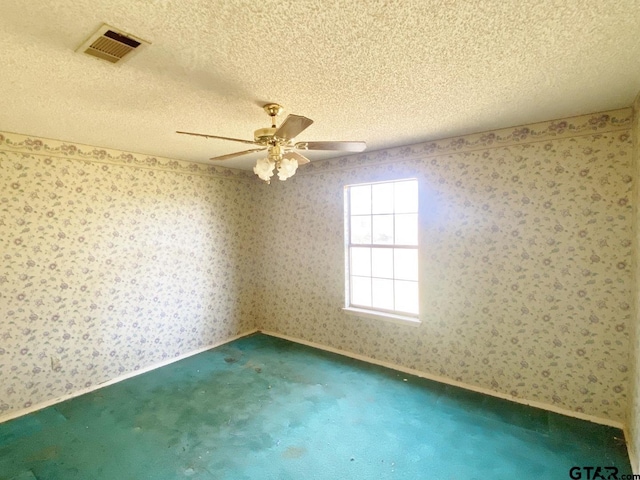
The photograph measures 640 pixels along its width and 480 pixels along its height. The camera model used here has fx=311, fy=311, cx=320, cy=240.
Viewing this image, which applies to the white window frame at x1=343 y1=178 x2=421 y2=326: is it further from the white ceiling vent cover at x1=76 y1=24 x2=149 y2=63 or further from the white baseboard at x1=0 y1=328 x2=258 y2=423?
the white ceiling vent cover at x1=76 y1=24 x2=149 y2=63

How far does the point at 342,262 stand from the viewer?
3.85 metres

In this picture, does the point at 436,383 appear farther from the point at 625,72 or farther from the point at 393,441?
the point at 625,72

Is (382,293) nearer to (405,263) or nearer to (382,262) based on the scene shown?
(382,262)

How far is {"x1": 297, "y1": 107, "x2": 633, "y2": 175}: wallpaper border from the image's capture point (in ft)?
7.73

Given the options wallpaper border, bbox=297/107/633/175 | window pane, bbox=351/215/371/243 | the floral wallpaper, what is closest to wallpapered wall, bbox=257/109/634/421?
wallpaper border, bbox=297/107/633/175

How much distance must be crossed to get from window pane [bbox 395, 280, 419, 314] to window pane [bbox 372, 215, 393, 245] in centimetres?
50

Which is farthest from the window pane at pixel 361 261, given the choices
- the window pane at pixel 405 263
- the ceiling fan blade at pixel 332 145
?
the ceiling fan blade at pixel 332 145

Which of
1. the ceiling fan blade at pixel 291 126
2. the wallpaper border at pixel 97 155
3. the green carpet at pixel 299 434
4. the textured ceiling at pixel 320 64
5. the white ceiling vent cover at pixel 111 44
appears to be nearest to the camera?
the textured ceiling at pixel 320 64

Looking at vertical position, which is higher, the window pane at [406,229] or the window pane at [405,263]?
the window pane at [406,229]

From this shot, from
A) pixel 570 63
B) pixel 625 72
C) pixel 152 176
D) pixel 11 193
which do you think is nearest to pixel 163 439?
pixel 11 193

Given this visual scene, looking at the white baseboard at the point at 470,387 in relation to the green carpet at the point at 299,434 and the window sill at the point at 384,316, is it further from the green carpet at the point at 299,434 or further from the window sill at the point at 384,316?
the window sill at the point at 384,316

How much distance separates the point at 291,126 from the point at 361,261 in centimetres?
245

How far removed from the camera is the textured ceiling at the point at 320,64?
123 cm

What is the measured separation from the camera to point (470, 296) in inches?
118
